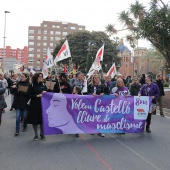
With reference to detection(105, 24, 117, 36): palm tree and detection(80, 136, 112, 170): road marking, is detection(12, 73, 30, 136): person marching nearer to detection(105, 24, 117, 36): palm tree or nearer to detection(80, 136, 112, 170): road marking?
detection(80, 136, 112, 170): road marking

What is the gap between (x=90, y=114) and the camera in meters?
6.31

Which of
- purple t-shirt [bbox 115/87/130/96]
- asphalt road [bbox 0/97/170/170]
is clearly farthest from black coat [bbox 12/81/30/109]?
purple t-shirt [bbox 115/87/130/96]

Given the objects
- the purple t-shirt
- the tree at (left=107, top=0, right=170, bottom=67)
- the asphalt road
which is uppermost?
the tree at (left=107, top=0, right=170, bottom=67)

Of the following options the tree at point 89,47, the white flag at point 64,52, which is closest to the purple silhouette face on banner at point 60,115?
the white flag at point 64,52

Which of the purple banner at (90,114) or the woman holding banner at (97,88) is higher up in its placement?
the woman holding banner at (97,88)

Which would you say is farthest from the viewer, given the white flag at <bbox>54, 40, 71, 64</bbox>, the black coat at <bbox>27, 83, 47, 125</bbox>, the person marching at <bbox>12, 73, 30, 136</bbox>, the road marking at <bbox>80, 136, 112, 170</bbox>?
the white flag at <bbox>54, 40, 71, 64</bbox>

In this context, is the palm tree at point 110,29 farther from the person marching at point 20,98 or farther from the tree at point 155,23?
the person marching at point 20,98

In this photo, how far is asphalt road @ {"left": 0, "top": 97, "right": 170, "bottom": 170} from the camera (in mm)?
4289

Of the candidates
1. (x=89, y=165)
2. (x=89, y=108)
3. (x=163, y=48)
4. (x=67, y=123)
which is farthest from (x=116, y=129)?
(x=163, y=48)

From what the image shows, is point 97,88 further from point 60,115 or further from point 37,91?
point 37,91

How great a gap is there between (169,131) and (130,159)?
3.19 metres

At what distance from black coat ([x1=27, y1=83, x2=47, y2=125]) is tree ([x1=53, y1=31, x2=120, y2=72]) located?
44058mm

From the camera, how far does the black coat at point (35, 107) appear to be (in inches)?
230

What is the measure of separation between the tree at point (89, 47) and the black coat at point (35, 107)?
44.1 meters
